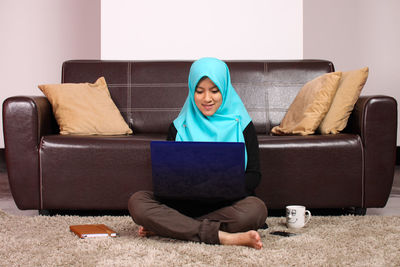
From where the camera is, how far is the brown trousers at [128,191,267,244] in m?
1.82

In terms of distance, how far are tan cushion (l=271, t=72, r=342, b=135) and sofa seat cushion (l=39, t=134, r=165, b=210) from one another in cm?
85

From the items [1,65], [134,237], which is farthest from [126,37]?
[134,237]

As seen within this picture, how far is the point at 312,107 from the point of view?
2682mm

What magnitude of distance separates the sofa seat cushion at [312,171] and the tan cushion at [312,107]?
8.7 inches

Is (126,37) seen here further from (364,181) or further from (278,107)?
(364,181)

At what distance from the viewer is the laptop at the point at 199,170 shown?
1.66 metres

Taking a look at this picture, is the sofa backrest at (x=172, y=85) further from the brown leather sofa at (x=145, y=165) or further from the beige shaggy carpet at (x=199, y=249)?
the beige shaggy carpet at (x=199, y=249)

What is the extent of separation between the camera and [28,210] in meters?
2.72

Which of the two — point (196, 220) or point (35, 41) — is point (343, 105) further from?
point (35, 41)

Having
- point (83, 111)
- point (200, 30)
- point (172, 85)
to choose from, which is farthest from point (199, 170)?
point (200, 30)

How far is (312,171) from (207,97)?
77 centimetres

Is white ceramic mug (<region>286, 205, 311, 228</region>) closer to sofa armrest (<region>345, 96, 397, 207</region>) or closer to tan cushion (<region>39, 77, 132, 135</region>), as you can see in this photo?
sofa armrest (<region>345, 96, 397, 207</region>)

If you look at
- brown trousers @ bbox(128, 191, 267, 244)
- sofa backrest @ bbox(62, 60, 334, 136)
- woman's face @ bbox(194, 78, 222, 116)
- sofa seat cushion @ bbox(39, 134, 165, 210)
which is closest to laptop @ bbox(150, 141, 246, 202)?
brown trousers @ bbox(128, 191, 267, 244)

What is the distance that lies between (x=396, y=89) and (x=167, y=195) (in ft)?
11.2
